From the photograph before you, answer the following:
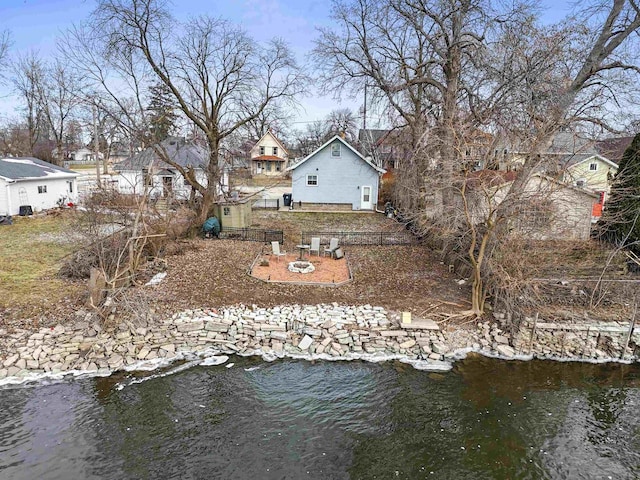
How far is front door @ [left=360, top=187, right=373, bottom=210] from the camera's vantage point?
1138 inches

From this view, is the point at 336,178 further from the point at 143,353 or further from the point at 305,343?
the point at 143,353

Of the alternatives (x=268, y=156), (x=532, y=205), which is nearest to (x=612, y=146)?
(x=532, y=205)

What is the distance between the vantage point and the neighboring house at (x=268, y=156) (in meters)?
56.6

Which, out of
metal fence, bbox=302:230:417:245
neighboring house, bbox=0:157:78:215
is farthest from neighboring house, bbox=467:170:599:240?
neighboring house, bbox=0:157:78:215

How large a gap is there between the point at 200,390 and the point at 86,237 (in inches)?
306

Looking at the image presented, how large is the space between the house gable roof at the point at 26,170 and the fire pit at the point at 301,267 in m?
17.6

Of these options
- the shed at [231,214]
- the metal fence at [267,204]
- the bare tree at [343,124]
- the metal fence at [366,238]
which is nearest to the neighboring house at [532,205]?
the metal fence at [366,238]

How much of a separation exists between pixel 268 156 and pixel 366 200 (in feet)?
102

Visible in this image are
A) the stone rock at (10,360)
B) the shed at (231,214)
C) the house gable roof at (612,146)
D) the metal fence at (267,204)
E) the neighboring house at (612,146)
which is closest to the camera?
the stone rock at (10,360)

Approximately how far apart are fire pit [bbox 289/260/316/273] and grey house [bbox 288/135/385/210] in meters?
14.3

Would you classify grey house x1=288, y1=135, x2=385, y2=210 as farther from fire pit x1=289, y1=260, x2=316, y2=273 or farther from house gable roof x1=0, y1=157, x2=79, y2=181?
house gable roof x1=0, y1=157, x2=79, y2=181

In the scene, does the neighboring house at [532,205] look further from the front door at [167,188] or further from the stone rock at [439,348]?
the front door at [167,188]

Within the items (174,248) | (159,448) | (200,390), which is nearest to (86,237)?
(174,248)

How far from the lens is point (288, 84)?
20312 mm
